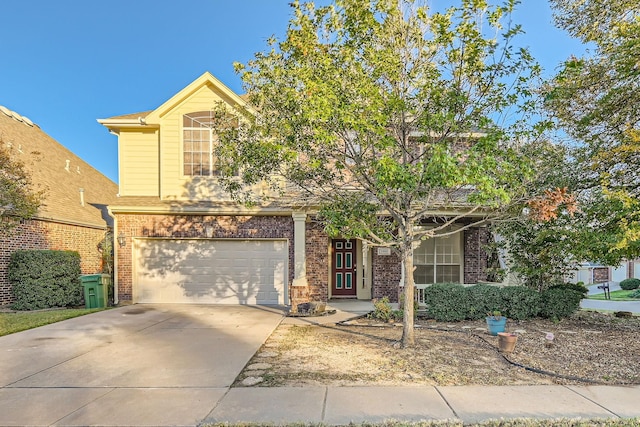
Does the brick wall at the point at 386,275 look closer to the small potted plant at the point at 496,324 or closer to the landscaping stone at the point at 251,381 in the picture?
the small potted plant at the point at 496,324

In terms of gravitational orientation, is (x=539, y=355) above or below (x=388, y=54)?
below

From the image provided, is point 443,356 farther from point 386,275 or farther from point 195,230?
point 195,230

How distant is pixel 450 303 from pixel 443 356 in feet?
10.2

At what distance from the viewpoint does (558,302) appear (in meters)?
8.70

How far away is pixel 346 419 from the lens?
371 cm

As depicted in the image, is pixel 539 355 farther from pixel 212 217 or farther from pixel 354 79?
pixel 212 217

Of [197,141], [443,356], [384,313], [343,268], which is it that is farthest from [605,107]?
[197,141]

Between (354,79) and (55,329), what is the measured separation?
802 centimetres

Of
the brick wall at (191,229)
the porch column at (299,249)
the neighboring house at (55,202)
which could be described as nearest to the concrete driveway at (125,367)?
the porch column at (299,249)

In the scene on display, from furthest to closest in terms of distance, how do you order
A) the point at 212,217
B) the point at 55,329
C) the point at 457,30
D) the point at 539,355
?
the point at 212,217 < the point at 55,329 < the point at 539,355 < the point at 457,30

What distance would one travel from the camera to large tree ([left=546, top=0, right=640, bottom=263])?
21.5 ft

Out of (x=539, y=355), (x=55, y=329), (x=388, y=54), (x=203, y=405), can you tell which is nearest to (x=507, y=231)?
(x=539, y=355)

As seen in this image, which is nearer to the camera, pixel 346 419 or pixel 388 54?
pixel 346 419

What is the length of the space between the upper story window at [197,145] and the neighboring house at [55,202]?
3817mm
